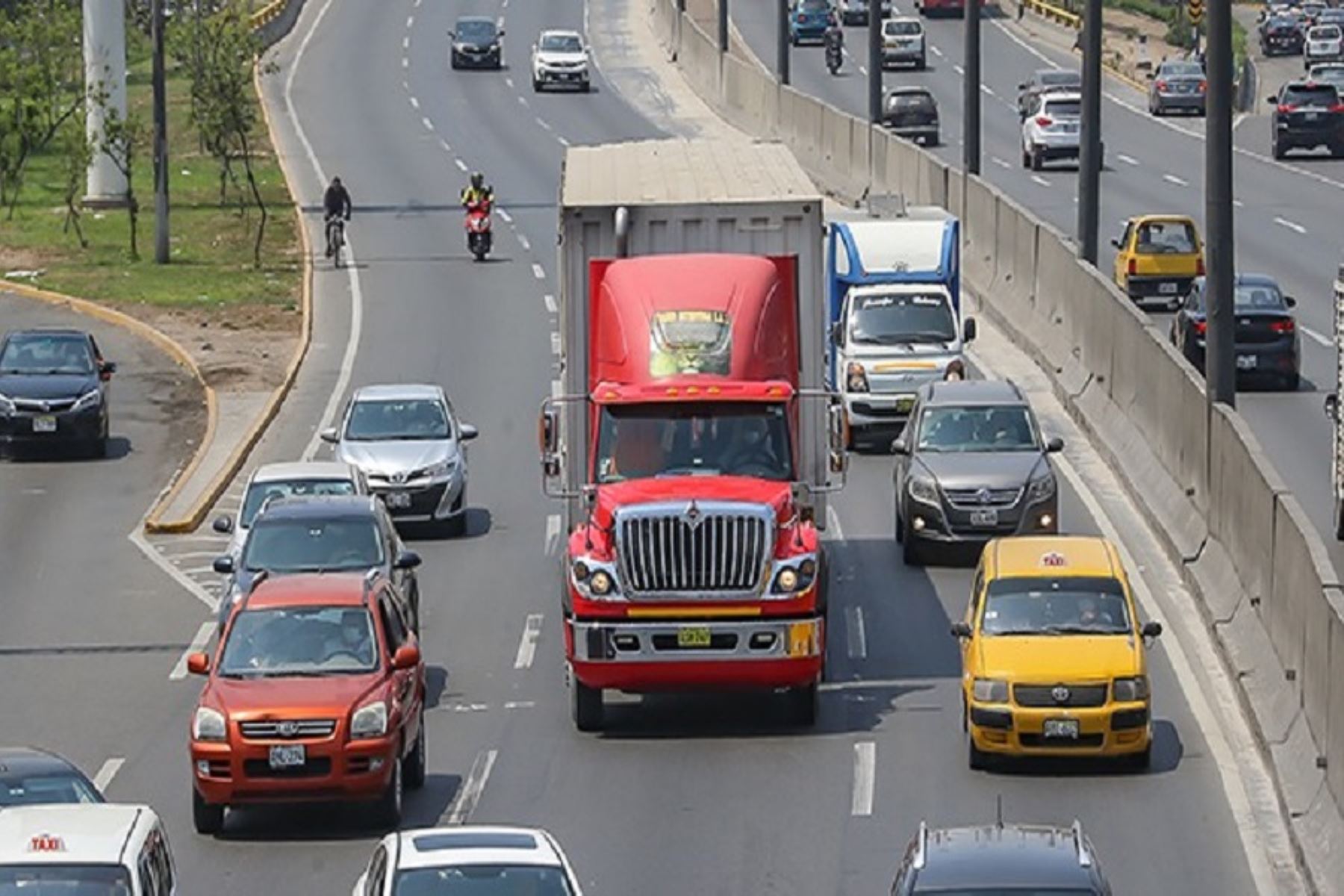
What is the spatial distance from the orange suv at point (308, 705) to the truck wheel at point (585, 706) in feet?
7.50

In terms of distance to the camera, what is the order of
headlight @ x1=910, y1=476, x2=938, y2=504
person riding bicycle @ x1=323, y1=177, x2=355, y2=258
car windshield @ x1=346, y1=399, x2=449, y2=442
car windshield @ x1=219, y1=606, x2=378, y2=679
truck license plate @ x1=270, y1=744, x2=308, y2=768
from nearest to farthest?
1. truck license plate @ x1=270, y1=744, x2=308, y2=768
2. car windshield @ x1=219, y1=606, x2=378, y2=679
3. headlight @ x1=910, y1=476, x2=938, y2=504
4. car windshield @ x1=346, y1=399, x2=449, y2=442
5. person riding bicycle @ x1=323, y1=177, x2=355, y2=258

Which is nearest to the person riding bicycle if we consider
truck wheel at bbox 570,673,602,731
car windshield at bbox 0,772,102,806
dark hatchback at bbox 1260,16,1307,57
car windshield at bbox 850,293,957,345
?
car windshield at bbox 850,293,957,345

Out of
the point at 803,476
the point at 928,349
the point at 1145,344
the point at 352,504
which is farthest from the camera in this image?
the point at 928,349

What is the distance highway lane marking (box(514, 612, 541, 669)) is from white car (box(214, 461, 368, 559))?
2.61 meters

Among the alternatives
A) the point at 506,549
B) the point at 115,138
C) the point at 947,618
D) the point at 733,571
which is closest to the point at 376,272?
the point at 115,138

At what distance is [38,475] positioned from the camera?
148 feet

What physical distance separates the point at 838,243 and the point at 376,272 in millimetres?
19585

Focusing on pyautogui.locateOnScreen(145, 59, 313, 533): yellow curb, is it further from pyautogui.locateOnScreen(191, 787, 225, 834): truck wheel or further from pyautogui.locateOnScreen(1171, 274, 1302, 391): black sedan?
pyautogui.locateOnScreen(191, 787, 225, 834): truck wheel

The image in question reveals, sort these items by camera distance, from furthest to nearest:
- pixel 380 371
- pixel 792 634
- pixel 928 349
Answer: pixel 380 371
pixel 928 349
pixel 792 634

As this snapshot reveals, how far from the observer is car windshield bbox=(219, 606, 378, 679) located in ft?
80.8

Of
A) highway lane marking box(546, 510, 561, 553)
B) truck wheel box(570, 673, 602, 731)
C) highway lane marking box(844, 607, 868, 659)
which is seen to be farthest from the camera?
highway lane marking box(546, 510, 561, 553)

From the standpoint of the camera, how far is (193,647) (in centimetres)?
3300

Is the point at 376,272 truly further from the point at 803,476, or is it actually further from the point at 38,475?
the point at 803,476

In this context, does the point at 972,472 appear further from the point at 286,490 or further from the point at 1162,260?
the point at 1162,260
